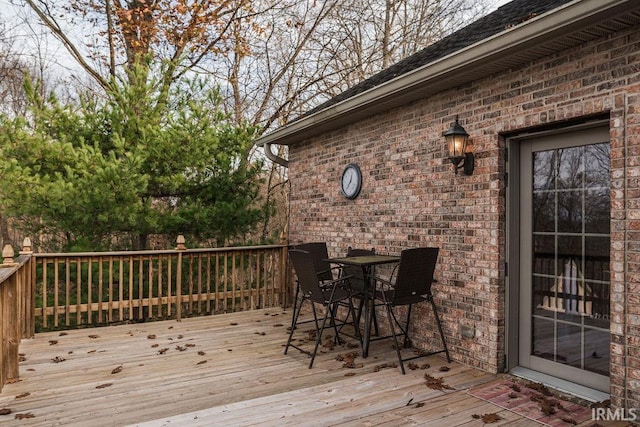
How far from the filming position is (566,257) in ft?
11.0

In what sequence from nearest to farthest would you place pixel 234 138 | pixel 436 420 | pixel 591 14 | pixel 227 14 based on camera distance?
pixel 591 14 → pixel 436 420 → pixel 234 138 → pixel 227 14

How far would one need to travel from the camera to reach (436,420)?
2.86 meters

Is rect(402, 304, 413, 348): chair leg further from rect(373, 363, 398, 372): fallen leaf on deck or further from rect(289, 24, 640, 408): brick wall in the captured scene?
rect(373, 363, 398, 372): fallen leaf on deck

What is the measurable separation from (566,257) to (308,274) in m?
2.19

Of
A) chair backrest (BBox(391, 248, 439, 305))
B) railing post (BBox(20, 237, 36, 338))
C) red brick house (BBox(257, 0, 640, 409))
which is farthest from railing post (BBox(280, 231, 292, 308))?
railing post (BBox(20, 237, 36, 338))

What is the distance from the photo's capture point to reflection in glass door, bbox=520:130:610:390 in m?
3.14

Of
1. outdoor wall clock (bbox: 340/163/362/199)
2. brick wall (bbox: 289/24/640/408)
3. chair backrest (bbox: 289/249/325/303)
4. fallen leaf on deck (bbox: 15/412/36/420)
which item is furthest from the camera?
outdoor wall clock (bbox: 340/163/362/199)

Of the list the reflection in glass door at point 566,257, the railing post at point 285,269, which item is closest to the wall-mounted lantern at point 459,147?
the reflection in glass door at point 566,257

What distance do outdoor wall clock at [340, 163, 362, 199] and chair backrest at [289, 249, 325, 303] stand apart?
1539 millimetres

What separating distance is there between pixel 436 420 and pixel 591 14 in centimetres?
271

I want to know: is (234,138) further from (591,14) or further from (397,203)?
(591,14)

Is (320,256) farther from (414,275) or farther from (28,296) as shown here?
(28,296)

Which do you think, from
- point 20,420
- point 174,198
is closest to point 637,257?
point 20,420

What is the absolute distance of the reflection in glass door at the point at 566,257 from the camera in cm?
314
